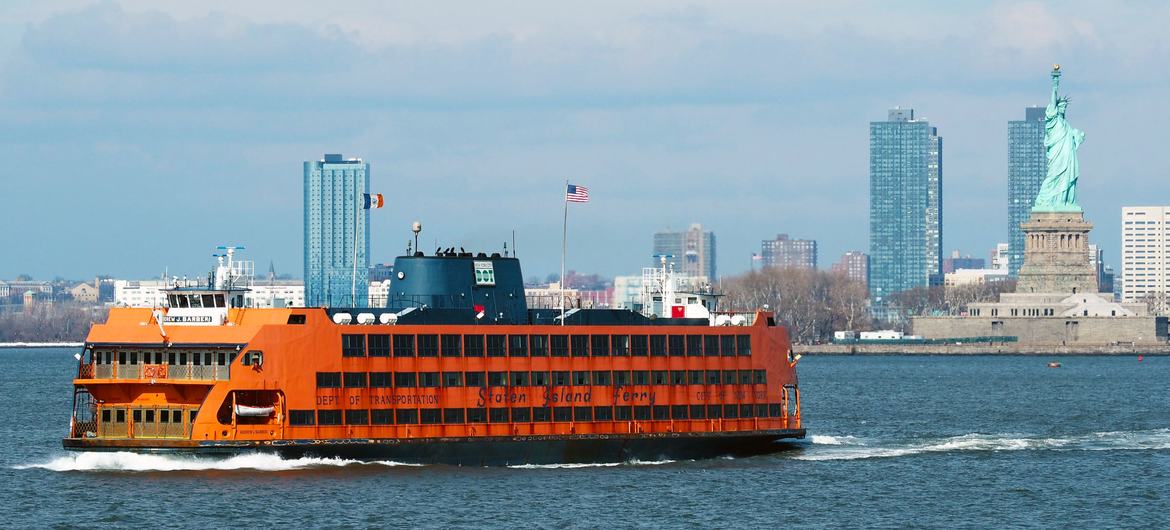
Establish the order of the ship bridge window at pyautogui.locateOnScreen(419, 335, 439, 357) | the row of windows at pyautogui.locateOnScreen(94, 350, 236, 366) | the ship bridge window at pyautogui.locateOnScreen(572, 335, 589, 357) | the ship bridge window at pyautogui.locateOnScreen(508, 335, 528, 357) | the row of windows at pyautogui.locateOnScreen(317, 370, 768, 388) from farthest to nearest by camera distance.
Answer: the ship bridge window at pyautogui.locateOnScreen(572, 335, 589, 357)
the ship bridge window at pyautogui.locateOnScreen(508, 335, 528, 357)
the ship bridge window at pyautogui.locateOnScreen(419, 335, 439, 357)
the row of windows at pyautogui.locateOnScreen(317, 370, 768, 388)
the row of windows at pyautogui.locateOnScreen(94, 350, 236, 366)

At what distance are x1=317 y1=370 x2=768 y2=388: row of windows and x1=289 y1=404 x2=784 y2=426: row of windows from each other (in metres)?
0.73

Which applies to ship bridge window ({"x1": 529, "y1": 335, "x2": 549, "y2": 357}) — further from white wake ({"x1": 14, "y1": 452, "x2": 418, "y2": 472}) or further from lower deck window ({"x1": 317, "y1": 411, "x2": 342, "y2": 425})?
white wake ({"x1": 14, "y1": 452, "x2": 418, "y2": 472})

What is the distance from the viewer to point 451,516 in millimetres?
52250

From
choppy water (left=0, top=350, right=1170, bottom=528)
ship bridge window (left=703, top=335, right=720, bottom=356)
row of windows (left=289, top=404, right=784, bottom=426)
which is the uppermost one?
ship bridge window (left=703, top=335, right=720, bottom=356)

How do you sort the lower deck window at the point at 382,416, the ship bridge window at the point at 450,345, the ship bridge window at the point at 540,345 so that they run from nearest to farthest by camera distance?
1. the lower deck window at the point at 382,416
2. the ship bridge window at the point at 450,345
3. the ship bridge window at the point at 540,345

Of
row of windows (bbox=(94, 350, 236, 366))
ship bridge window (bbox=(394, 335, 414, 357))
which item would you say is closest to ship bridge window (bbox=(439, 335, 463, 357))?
ship bridge window (bbox=(394, 335, 414, 357))

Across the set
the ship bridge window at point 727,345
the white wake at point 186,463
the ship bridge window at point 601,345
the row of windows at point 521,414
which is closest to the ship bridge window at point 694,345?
the ship bridge window at point 727,345

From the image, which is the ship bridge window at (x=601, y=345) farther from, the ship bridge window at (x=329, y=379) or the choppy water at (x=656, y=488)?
the ship bridge window at (x=329, y=379)

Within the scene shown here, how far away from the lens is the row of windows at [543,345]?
59500 millimetres

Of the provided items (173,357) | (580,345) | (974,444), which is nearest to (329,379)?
(173,357)

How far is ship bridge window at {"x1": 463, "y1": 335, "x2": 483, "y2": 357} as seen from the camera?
200ft

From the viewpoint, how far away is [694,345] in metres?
65.2

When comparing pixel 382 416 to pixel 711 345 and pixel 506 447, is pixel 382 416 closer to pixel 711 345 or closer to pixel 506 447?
pixel 506 447

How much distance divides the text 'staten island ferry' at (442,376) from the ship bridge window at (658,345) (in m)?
0.05
